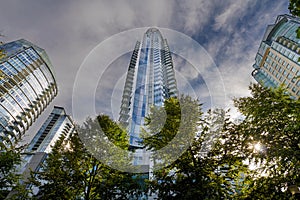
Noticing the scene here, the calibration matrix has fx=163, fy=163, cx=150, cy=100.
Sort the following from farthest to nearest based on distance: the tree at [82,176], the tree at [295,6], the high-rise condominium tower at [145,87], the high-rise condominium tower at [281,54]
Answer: the high-rise condominium tower at [281,54] → the high-rise condominium tower at [145,87] → the tree at [82,176] → the tree at [295,6]

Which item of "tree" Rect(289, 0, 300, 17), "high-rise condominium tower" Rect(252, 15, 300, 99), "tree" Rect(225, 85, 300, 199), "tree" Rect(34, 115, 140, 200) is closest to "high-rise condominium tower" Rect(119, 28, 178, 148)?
"tree" Rect(34, 115, 140, 200)

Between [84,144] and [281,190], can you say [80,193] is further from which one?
[281,190]

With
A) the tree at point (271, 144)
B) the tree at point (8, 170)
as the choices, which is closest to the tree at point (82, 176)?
the tree at point (8, 170)

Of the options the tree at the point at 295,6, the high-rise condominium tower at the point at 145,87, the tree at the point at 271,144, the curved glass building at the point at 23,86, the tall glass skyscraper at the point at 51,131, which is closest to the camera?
the tree at the point at 295,6

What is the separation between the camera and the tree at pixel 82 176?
1010 cm

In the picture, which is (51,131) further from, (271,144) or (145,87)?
(271,144)

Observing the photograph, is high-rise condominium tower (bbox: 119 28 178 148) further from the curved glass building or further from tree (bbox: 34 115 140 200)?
the curved glass building

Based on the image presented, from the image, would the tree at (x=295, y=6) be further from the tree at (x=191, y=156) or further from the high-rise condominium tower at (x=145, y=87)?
the high-rise condominium tower at (x=145, y=87)

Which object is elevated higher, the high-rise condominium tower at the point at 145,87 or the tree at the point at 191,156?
the high-rise condominium tower at the point at 145,87

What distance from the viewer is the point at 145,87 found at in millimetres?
70625

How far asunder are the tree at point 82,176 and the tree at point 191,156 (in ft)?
8.78

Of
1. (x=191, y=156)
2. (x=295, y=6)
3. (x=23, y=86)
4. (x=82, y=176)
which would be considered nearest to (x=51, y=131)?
(x=23, y=86)

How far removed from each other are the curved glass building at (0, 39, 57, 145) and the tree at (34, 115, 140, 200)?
208 ft

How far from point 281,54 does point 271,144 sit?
8928 cm
